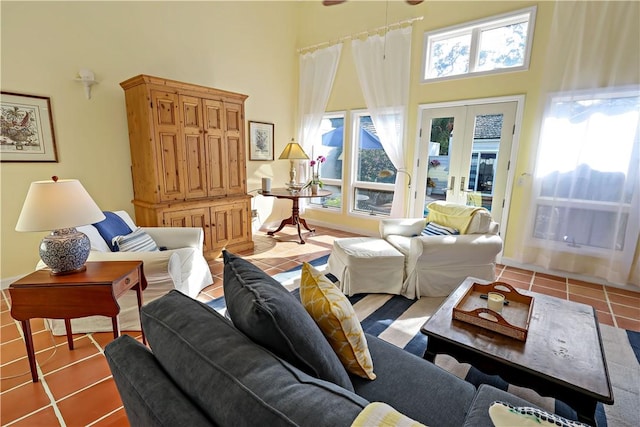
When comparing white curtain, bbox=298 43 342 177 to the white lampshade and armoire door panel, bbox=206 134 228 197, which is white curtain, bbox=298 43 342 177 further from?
the white lampshade

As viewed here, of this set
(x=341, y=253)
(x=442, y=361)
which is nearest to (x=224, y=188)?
(x=341, y=253)

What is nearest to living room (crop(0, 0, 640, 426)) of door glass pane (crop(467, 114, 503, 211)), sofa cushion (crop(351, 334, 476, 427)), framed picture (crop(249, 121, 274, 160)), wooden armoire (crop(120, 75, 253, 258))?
framed picture (crop(249, 121, 274, 160))

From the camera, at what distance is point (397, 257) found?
2.80m

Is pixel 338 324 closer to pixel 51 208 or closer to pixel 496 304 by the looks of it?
pixel 496 304

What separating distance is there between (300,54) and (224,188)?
2992 millimetres

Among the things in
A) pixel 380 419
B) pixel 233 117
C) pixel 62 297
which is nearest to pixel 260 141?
pixel 233 117

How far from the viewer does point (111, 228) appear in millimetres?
2477

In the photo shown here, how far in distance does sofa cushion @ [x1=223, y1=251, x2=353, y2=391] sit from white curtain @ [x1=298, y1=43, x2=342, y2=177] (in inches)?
182

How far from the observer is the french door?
367 cm

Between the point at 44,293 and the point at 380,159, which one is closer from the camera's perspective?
the point at 44,293


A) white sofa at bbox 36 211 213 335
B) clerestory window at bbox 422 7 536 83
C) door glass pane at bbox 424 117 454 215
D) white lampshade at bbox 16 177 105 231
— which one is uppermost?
clerestory window at bbox 422 7 536 83

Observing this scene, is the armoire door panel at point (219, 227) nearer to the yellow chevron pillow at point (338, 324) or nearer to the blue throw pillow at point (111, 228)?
the blue throw pillow at point (111, 228)

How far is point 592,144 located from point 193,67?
4.63 meters

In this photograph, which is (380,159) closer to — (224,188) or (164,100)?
(224,188)
